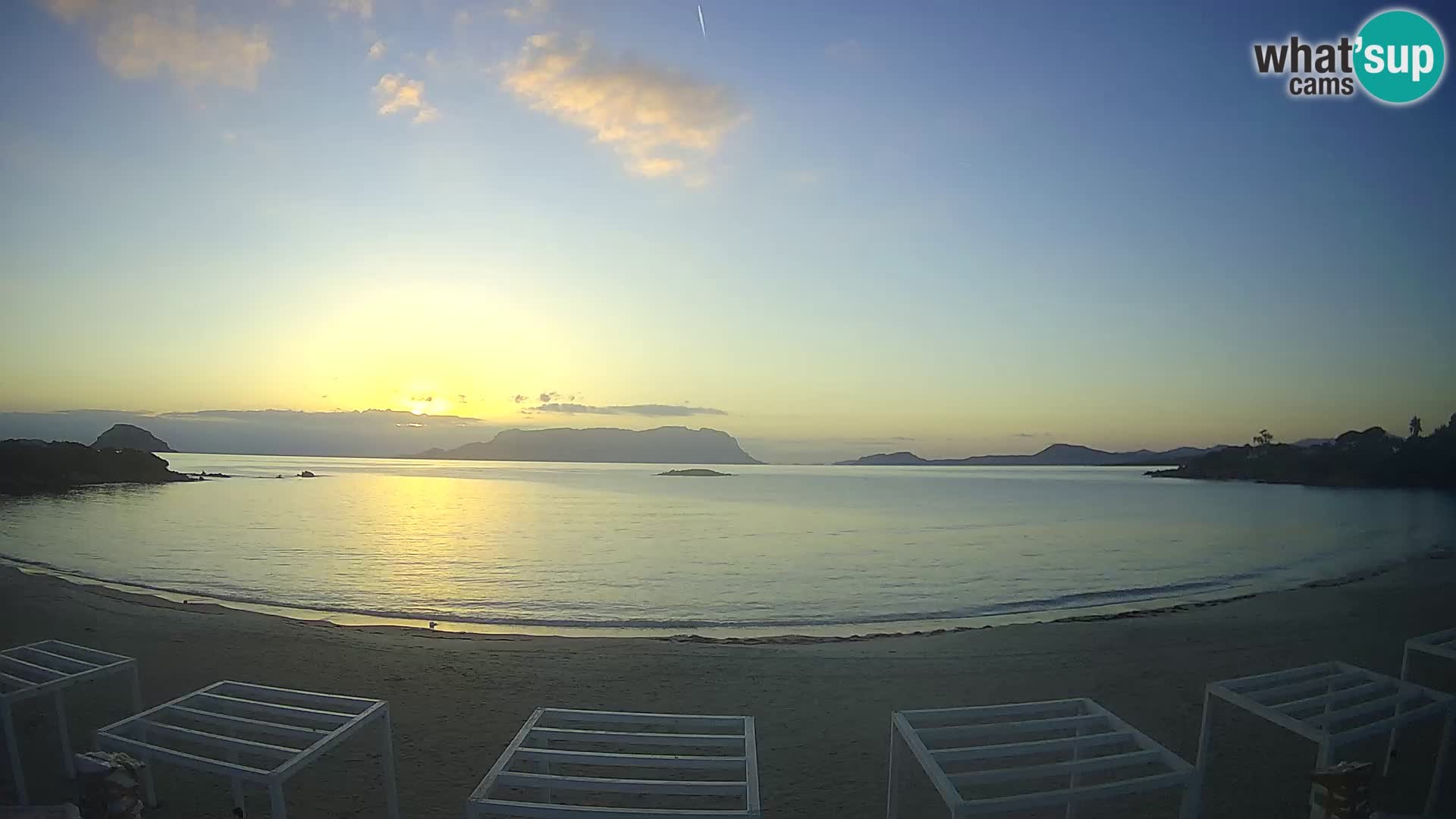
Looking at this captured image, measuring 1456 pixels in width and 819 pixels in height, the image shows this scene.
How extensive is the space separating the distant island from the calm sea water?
41508 mm

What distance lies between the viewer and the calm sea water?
15664 millimetres

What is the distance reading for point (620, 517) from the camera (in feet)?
144

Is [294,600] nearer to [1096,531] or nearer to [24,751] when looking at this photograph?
[24,751]

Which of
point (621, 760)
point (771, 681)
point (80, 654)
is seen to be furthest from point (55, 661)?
point (771, 681)

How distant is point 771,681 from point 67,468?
81.6m

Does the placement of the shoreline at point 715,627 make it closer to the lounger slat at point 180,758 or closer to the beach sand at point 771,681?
the beach sand at point 771,681

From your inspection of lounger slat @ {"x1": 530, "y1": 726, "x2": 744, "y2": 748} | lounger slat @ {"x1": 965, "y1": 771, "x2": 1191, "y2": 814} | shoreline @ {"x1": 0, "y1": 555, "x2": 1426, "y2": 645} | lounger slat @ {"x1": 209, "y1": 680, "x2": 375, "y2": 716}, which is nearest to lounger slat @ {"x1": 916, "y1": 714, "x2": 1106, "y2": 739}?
lounger slat @ {"x1": 965, "y1": 771, "x2": 1191, "y2": 814}

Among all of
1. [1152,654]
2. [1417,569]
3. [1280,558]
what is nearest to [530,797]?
[1152,654]

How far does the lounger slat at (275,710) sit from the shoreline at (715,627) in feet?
23.1

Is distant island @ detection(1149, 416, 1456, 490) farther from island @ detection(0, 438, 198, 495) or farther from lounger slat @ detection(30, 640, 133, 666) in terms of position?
island @ detection(0, 438, 198, 495)

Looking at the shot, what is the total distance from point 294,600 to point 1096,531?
107ft

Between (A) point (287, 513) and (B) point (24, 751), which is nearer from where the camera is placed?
(B) point (24, 751)

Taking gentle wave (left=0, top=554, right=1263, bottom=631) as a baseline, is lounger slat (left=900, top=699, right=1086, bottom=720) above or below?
above

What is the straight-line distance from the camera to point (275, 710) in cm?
429
